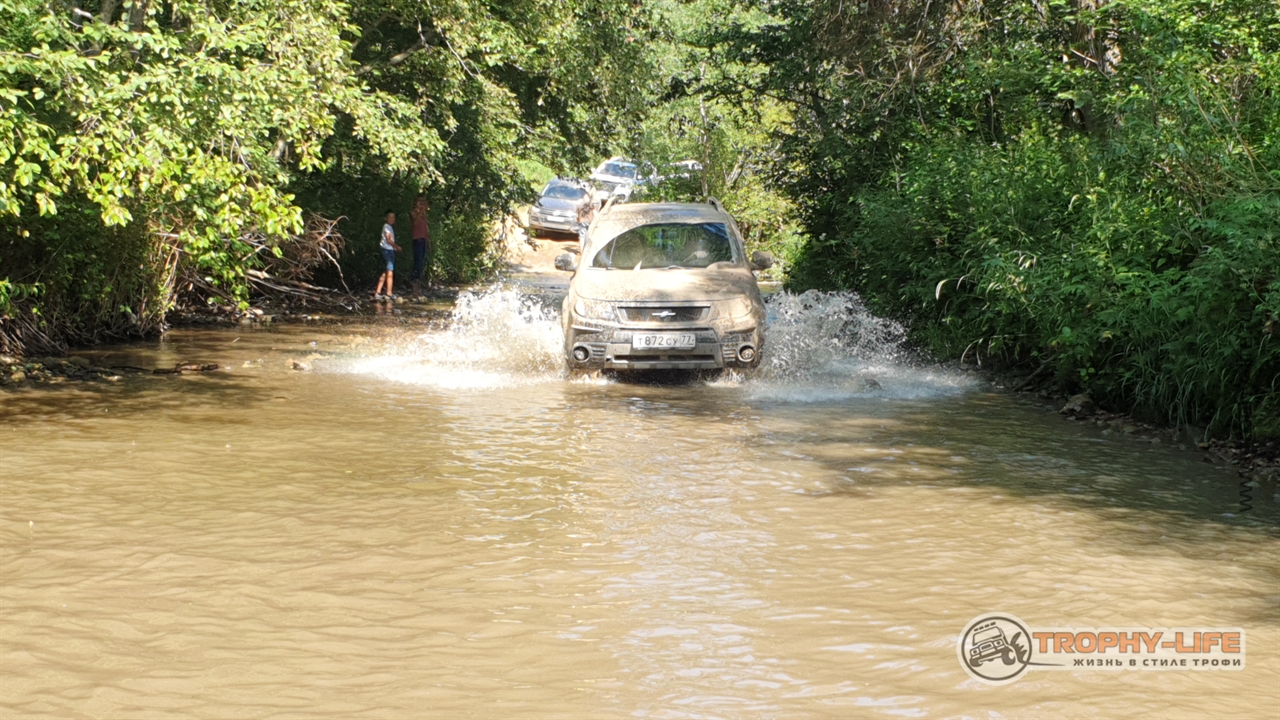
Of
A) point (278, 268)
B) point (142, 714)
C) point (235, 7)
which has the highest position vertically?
point (235, 7)

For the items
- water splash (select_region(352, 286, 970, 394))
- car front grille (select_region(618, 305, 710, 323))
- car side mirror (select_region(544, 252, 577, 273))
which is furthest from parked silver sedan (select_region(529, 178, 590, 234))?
car front grille (select_region(618, 305, 710, 323))

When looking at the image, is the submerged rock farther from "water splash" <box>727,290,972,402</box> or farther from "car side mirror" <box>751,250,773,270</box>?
"car side mirror" <box>751,250,773,270</box>

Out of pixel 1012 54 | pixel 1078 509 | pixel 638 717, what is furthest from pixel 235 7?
pixel 638 717

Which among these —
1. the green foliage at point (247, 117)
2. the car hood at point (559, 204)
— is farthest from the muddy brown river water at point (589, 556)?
the car hood at point (559, 204)

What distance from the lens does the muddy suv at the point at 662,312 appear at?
12109 millimetres

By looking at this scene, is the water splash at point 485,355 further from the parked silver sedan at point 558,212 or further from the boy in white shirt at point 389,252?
the parked silver sedan at point 558,212

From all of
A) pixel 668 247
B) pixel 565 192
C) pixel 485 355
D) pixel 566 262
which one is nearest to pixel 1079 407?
pixel 668 247

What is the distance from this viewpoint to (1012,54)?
15.2 meters

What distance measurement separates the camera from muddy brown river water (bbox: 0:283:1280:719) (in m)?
4.55

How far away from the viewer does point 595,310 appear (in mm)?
12289

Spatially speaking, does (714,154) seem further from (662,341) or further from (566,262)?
(662,341)

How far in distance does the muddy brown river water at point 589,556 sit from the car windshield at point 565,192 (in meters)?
25.6

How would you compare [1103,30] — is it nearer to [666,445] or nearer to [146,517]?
[666,445]

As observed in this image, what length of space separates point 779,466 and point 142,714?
4.92 meters
